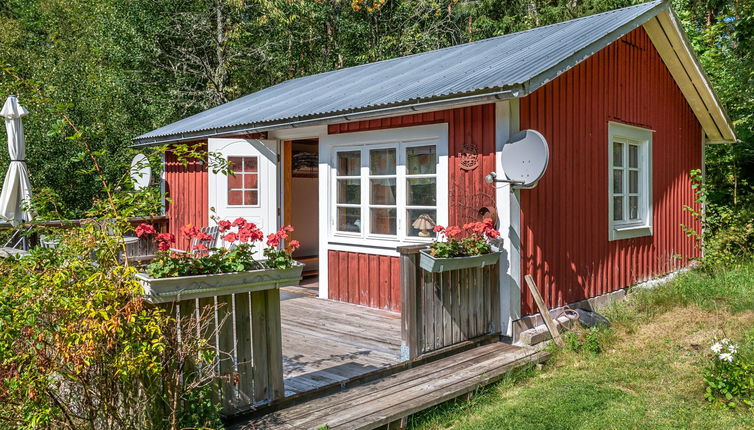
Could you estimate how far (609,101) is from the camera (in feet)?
22.4

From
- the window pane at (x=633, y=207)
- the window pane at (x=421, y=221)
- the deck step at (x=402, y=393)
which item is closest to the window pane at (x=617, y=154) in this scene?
the window pane at (x=633, y=207)

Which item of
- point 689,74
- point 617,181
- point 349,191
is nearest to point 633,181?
point 617,181

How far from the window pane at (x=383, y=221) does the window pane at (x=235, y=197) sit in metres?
2.04

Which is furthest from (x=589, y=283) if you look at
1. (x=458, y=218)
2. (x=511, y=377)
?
(x=511, y=377)

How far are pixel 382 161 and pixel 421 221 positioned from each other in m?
0.82

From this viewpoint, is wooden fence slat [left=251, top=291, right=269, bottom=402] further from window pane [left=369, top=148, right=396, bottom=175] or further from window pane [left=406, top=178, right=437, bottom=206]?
window pane [left=369, top=148, right=396, bottom=175]

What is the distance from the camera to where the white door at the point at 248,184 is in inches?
298

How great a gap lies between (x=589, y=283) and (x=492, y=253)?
2.02m

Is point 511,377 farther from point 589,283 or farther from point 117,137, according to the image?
point 117,137

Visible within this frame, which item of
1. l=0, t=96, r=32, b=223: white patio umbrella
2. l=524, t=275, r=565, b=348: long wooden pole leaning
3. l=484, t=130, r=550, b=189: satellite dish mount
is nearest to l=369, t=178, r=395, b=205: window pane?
l=484, t=130, r=550, b=189: satellite dish mount

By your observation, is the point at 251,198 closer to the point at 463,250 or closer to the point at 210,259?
the point at 463,250

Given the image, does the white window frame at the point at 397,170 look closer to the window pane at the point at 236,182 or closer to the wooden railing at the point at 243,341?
the window pane at the point at 236,182

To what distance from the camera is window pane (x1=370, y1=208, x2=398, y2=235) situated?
6301 mm

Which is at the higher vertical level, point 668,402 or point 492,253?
point 492,253
